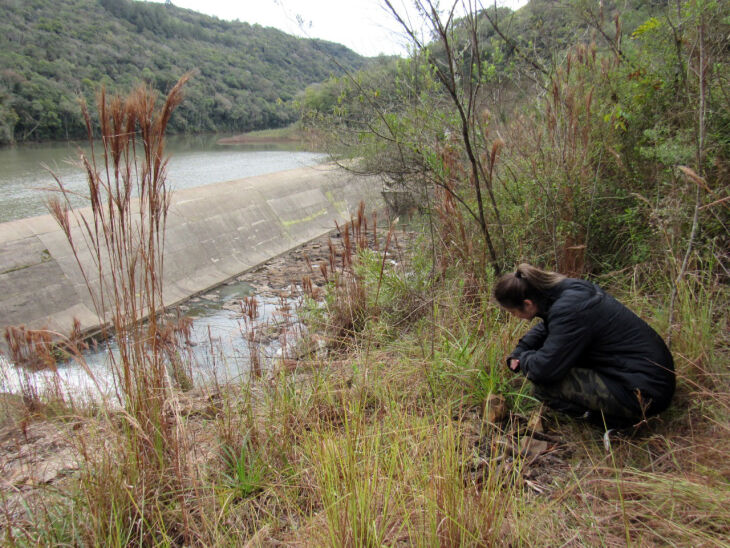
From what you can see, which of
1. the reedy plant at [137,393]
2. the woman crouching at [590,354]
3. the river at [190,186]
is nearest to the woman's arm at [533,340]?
the woman crouching at [590,354]

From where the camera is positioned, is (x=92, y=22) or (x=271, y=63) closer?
(x=92, y=22)

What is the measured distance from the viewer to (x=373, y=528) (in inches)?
54.4

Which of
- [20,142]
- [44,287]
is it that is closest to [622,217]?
[44,287]

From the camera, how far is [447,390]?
2.53m

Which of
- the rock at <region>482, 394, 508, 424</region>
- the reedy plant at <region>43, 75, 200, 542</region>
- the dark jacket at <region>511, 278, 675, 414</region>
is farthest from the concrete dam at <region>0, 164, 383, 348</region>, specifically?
the dark jacket at <region>511, 278, 675, 414</region>

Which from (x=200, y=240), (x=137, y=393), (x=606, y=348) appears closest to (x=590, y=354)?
(x=606, y=348)

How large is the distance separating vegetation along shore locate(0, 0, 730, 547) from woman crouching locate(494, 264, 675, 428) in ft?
0.43

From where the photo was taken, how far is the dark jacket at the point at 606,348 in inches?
83.7

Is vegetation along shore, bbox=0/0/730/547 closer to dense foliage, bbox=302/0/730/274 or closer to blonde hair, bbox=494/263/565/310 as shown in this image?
dense foliage, bbox=302/0/730/274

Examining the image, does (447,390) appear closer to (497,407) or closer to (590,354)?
(497,407)

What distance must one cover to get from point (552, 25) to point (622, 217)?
3924 mm

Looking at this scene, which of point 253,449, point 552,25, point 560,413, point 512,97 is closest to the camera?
point 253,449

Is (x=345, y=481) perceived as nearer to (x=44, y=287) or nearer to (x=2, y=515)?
(x=2, y=515)

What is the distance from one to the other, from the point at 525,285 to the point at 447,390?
0.71m
